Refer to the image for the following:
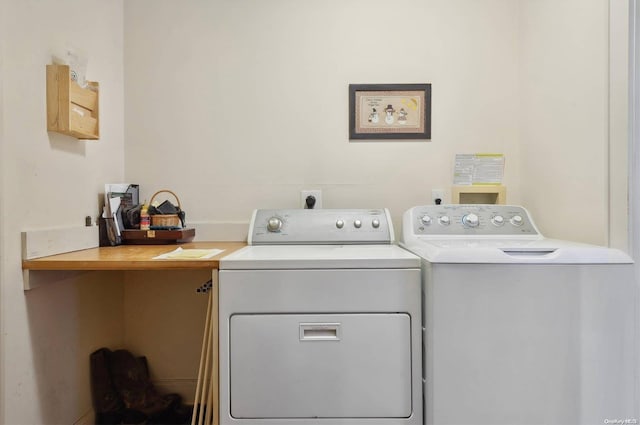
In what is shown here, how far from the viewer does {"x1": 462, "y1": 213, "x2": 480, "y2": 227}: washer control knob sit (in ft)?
5.58

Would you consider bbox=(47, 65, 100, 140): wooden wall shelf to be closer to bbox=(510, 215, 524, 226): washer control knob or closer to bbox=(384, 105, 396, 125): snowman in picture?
bbox=(384, 105, 396, 125): snowman in picture

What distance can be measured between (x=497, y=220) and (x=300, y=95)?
44.9 inches

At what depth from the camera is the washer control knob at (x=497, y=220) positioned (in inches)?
67.6

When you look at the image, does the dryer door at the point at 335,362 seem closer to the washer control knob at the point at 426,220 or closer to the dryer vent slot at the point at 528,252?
the dryer vent slot at the point at 528,252

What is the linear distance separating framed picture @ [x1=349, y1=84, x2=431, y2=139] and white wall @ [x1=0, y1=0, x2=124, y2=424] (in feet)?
3.99

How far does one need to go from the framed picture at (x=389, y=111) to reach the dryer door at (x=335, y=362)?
105cm

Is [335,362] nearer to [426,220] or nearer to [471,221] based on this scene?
[426,220]

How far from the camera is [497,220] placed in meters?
1.72

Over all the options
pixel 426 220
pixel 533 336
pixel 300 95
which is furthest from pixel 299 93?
pixel 533 336

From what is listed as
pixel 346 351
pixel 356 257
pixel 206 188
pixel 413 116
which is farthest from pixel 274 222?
pixel 413 116

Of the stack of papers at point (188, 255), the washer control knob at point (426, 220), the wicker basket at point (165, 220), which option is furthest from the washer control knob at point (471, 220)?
the wicker basket at point (165, 220)

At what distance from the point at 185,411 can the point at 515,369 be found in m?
1.52

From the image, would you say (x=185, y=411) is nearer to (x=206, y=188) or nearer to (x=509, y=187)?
(x=206, y=188)

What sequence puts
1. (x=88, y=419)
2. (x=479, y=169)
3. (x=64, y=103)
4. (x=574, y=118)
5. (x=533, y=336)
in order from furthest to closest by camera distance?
1. (x=479, y=169)
2. (x=88, y=419)
3. (x=574, y=118)
4. (x=64, y=103)
5. (x=533, y=336)
